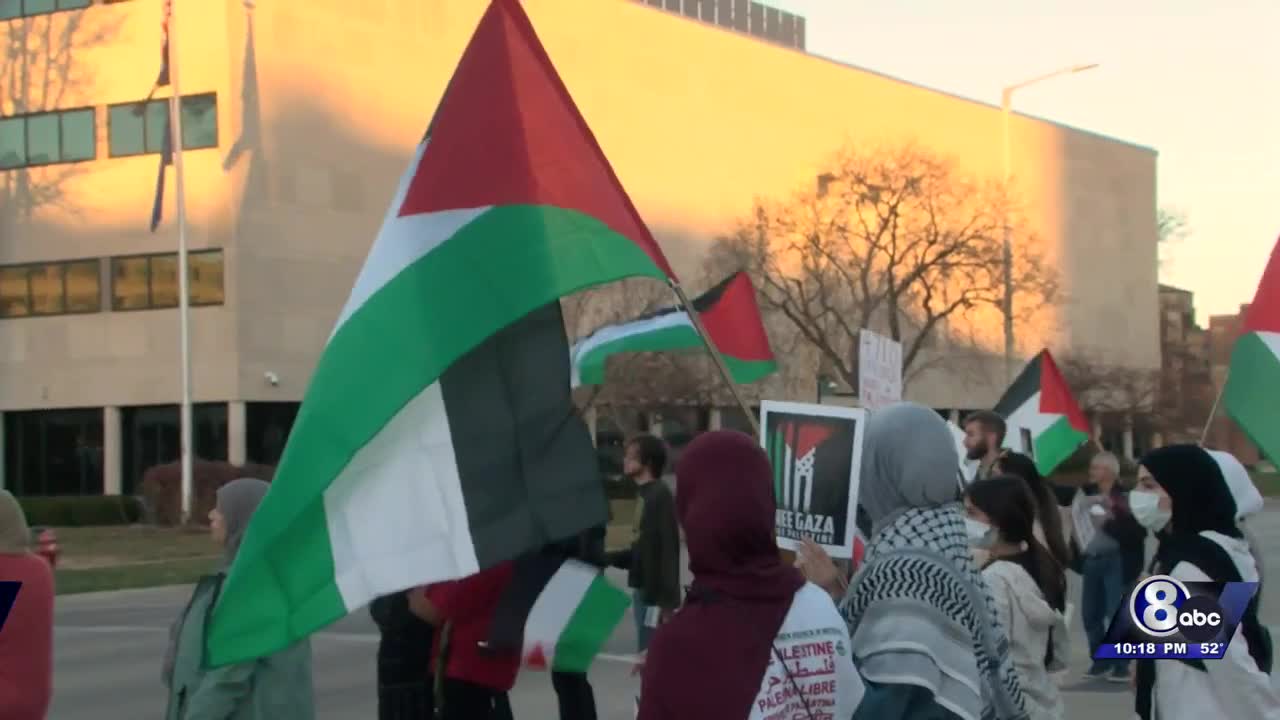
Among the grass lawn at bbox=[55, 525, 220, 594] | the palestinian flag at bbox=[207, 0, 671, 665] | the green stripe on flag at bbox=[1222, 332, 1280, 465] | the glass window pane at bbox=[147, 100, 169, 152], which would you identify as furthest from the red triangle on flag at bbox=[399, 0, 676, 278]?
the glass window pane at bbox=[147, 100, 169, 152]

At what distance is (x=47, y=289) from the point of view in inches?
1802

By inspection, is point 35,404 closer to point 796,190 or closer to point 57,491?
point 57,491

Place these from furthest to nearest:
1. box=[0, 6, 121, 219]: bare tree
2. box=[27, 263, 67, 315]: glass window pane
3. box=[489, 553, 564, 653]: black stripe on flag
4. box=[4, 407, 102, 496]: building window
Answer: box=[4, 407, 102, 496]: building window
box=[27, 263, 67, 315]: glass window pane
box=[0, 6, 121, 219]: bare tree
box=[489, 553, 564, 653]: black stripe on flag

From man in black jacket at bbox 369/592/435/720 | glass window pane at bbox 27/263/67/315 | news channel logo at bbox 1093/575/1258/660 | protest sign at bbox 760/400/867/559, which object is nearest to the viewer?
protest sign at bbox 760/400/867/559

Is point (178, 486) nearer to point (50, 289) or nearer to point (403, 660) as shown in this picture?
point (50, 289)

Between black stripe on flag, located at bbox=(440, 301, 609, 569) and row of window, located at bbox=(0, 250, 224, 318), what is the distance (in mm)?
39006

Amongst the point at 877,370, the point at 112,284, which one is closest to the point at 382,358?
the point at 877,370

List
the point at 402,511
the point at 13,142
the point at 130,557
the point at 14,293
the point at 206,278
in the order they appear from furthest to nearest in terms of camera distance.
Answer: the point at 14,293
the point at 13,142
the point at 206,278
the point at 130,557
the point at 402,511

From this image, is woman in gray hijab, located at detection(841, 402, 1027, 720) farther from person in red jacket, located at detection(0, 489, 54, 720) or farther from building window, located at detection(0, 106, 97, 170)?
building window, located at detection(0, 106, 97, 170)

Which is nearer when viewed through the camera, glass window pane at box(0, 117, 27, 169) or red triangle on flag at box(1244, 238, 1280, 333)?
red triangle on flag at box(1244, 238, 1280, 333)

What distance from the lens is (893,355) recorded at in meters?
8.93

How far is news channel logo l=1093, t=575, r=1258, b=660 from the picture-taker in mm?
5879

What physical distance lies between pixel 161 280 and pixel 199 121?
13.3 ft

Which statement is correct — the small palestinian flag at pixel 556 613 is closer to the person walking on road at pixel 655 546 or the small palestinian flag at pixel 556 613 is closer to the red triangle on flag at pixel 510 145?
the red triangle on flag at pixel 510 145
